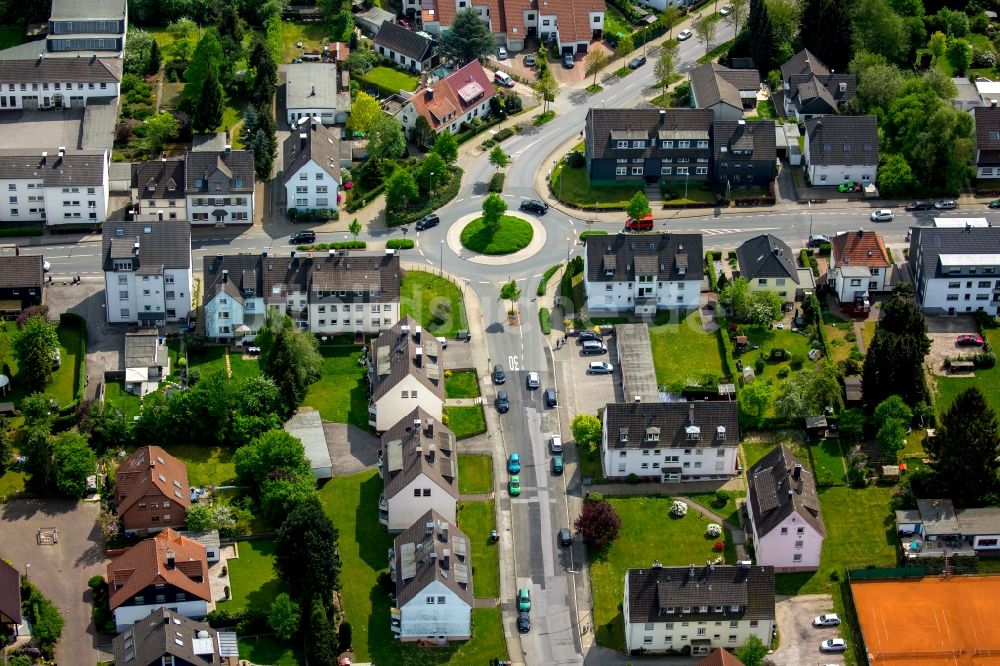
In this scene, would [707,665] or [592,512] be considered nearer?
[707,665]

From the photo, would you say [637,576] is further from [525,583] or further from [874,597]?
[874,597]

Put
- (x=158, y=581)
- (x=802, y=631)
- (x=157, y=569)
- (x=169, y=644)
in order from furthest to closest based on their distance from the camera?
(x=802, y=631)
(x=157, y=569)
(x=158, y=581)
(x=169, y=644)

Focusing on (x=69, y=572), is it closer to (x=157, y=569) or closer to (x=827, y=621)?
(x=157, y=569)

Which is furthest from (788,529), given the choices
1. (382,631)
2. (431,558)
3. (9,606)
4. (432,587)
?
(9,606)

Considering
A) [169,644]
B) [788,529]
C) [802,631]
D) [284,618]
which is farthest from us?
[788,529]

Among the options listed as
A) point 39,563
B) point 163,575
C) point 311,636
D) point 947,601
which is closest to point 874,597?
point 947,601

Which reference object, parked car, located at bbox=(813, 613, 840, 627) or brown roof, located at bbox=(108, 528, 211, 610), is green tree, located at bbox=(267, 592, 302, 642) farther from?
parked car, located at bbox=(813, 613, 840, 627)

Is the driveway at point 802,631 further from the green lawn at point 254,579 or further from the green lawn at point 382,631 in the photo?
the green lawn at point 254,579
